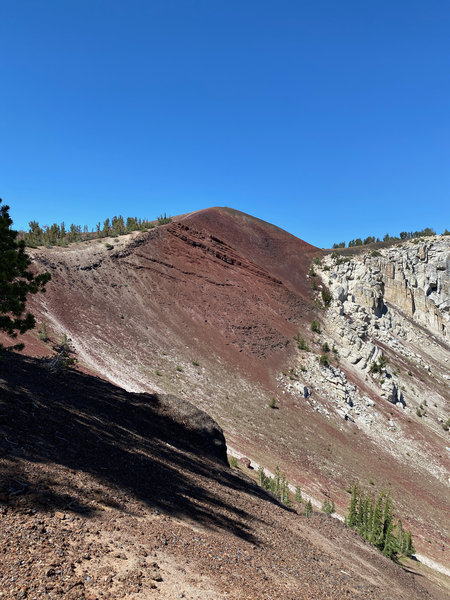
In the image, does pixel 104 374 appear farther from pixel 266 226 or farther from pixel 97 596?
pixel 266 226

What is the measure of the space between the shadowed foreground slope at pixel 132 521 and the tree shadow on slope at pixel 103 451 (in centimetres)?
4

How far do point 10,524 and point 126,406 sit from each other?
7918mm

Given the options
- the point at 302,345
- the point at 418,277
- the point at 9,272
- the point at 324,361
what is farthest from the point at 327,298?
the point at 9,272

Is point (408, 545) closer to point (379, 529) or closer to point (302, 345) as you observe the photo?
point (379, 529)

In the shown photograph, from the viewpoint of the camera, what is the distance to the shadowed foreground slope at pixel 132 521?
3.91 metres

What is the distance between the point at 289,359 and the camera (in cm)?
3378

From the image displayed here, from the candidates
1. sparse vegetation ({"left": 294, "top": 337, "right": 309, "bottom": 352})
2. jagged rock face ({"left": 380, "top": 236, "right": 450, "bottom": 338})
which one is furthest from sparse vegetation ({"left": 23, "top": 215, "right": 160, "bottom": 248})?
jagged rock face ({"left": 380, "top": 236, "right": 450, "bottom": 338})

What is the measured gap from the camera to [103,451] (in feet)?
24.4

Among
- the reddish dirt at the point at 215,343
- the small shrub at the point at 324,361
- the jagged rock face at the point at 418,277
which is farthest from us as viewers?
the jagged rock face at the point at 418,277

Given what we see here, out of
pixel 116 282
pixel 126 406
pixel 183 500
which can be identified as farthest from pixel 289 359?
pixel 183 500

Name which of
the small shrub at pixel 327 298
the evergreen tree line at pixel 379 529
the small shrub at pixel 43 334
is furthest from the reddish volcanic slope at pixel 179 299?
the evergreen tree line at pixel 379 529

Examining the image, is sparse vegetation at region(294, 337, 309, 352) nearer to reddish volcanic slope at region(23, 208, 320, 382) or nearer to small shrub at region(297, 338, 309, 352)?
small shrub at region(297, 338, 309, 352)

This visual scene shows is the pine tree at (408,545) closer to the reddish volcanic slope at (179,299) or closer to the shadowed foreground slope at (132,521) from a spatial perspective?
the shadowed foreground slope at (132,521)

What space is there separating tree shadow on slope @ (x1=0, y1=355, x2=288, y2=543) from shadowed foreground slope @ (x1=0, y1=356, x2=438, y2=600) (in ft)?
0.12
